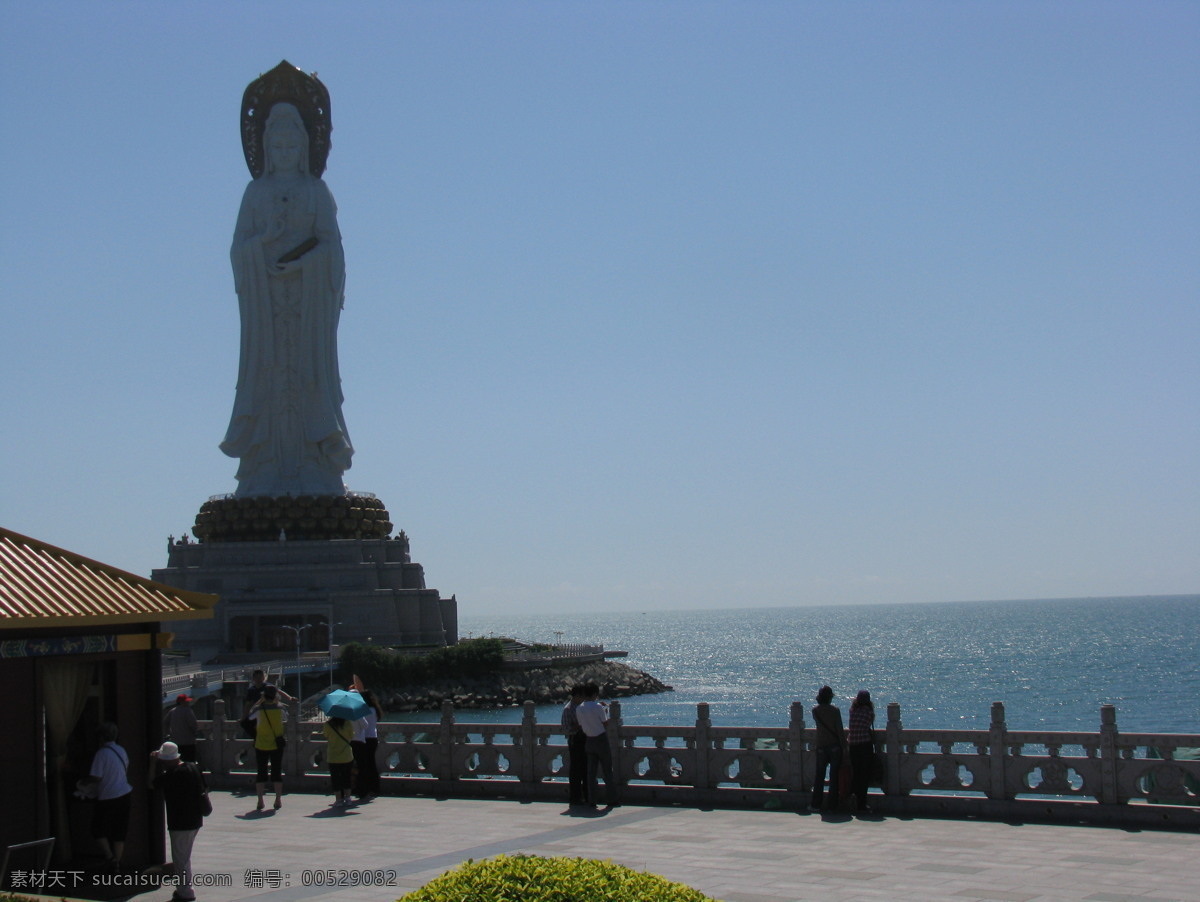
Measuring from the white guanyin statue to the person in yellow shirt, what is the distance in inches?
1637

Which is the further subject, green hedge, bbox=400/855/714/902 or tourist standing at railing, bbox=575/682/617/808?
tourist standing at railing, bbox=575/682/617/808

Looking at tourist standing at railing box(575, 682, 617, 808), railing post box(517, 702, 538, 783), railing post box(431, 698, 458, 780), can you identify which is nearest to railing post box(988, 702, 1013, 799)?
tourist standing at railing box(575, 682, 617, 808)

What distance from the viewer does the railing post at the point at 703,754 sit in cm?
1446

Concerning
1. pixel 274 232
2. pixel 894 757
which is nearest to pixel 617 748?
pixel 894 757

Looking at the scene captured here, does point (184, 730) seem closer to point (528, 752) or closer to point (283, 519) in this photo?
point (528, 752)

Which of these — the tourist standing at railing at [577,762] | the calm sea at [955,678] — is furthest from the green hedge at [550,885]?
the calm sea at [955,678]

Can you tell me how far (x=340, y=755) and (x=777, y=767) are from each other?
14.9ft

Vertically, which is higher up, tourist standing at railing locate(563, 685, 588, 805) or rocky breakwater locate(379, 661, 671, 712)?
tourist standing at railing locate(563, 685, 588, 805)

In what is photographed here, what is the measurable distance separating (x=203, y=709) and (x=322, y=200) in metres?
21.2

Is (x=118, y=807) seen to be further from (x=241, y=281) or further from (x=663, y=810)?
(x=241, y=281)

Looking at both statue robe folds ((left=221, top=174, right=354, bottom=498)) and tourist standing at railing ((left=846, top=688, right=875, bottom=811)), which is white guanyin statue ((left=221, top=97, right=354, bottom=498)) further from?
tourist standing at railing ((left=846, top=688, right=875, bottom=811))

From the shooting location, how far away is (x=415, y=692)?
174ft

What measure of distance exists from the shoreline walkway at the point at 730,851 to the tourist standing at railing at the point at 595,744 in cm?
35

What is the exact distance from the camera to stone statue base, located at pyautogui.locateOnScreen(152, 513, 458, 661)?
178 ft
